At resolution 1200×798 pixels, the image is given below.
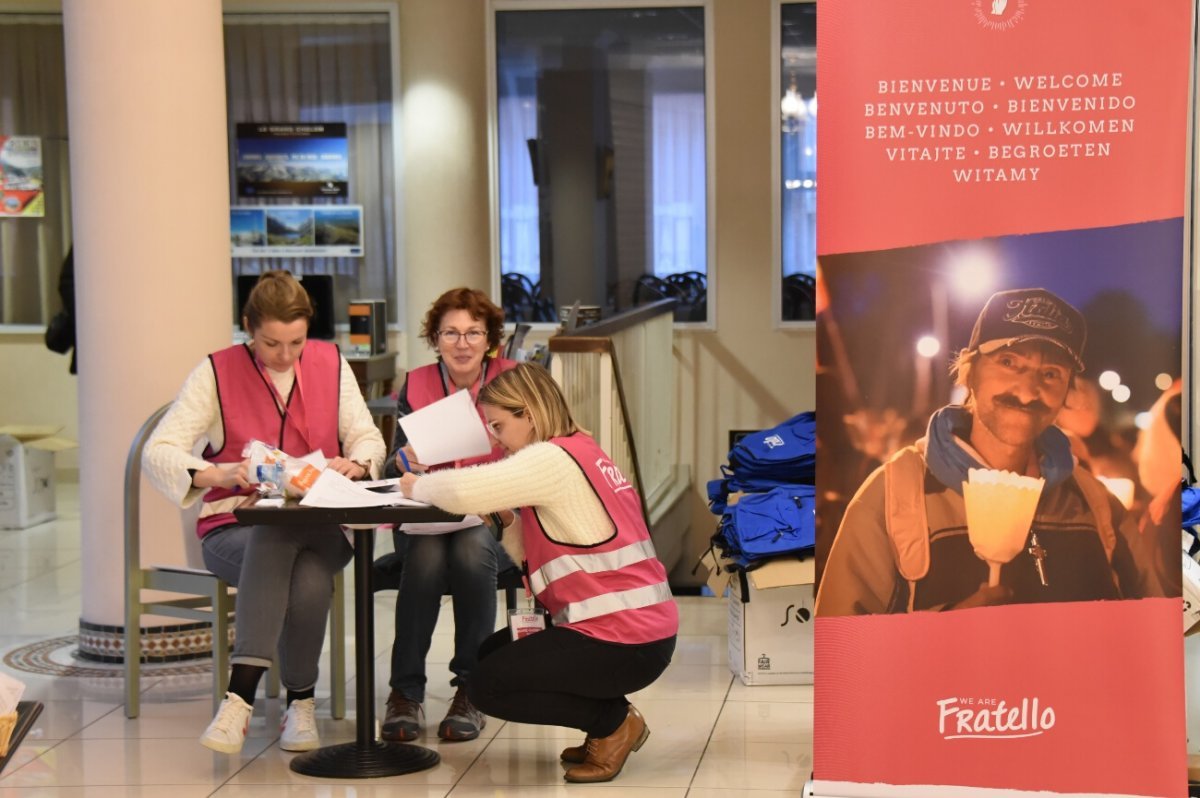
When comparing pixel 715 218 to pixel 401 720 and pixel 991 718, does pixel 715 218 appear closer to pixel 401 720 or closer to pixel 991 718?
pixel 401 720

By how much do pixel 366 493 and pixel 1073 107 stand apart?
1.78m

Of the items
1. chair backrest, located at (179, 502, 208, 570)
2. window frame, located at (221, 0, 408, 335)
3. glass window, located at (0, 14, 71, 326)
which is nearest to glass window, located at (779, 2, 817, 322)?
window frame, located at (221, 0, 408, 335)

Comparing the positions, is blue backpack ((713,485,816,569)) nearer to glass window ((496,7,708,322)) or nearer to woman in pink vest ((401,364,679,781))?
woman in pink vest ((401,364,679,781))

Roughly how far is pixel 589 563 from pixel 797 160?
6598 millimetres

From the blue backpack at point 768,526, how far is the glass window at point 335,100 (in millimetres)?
5643

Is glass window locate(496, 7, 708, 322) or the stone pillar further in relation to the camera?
glass window locate(496, 7, 708, 322)

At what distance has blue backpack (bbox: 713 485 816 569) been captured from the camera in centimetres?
471

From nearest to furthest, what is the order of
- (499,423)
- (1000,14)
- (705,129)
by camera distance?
(1000,14), (499,423), (705,129)

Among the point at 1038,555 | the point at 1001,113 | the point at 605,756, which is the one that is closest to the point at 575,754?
the point at 605,756

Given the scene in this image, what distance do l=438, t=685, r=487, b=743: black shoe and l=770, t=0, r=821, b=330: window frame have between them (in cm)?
580

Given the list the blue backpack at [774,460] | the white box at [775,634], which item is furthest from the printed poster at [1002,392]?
the blue backpack at [774,460]

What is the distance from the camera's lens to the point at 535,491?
3.57 meters

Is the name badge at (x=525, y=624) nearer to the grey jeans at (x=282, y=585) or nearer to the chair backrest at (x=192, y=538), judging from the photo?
the grey jeans at (x=282, y=585)

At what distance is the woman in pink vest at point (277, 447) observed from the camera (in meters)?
3.91
